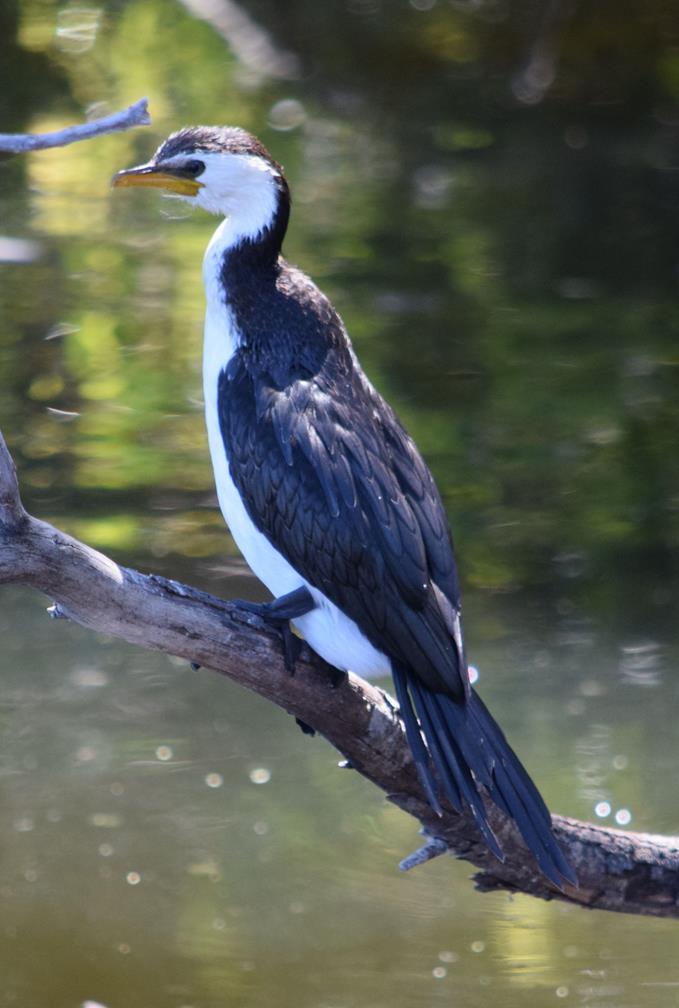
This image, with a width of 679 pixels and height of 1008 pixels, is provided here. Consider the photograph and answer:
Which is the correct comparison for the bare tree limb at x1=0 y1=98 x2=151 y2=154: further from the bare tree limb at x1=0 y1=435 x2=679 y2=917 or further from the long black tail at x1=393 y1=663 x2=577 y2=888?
the long black tail at x1=393 y1=663 x2=577 y2=888

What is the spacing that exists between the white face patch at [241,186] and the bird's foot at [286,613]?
0.64m

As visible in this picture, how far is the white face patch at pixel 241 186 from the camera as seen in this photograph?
104 inches

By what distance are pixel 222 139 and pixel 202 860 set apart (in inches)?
60.4

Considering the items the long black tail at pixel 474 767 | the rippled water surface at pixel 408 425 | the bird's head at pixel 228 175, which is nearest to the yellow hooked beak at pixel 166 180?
the bird's head at pixel 228 175

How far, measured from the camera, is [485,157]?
7.91 meters

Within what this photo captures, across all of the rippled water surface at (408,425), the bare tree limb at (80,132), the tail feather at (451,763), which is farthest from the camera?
the rippled water surface at (408,425)

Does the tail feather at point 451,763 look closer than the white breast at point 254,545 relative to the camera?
Yes

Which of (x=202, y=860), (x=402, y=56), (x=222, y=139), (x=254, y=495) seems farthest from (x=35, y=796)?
(x=402, y=56)

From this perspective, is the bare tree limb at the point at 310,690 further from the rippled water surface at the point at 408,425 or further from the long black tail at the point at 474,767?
the rippled water surface at the point at 408,425

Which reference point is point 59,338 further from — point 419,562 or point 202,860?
point 419,562

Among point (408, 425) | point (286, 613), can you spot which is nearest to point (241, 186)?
point (286, 613)

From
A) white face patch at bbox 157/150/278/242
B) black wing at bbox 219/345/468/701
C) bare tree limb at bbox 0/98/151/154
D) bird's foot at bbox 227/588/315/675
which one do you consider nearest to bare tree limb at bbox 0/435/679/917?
bird's foot at bbox 227/588/315/675

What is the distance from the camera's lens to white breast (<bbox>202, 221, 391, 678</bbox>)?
2.41m

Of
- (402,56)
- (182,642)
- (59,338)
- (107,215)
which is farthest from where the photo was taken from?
(402,56)
